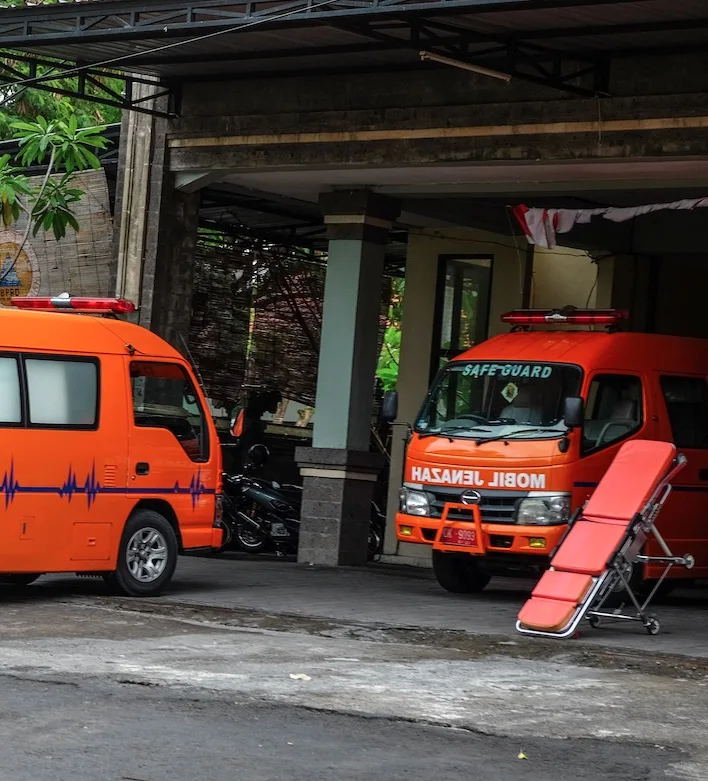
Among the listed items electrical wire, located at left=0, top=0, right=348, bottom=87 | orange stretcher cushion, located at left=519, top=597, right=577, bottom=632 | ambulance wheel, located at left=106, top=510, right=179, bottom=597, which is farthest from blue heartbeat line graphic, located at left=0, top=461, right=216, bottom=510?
electrical wire, located at left=0, top=0, right=348, bottom=87

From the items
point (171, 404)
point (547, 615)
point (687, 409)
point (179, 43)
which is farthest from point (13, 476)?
point (687, 409)

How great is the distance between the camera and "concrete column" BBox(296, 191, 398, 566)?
56.4 ft

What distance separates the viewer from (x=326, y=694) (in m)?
8.30

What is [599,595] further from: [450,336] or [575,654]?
[450,336]

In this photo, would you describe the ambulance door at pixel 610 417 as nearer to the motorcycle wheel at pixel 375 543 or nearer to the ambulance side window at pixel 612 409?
the ambulance side window at pixel 612 409

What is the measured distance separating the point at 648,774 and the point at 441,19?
8.37 metres

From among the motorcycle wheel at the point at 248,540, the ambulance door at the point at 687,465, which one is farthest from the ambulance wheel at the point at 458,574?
the motorcycle wheel at the point at 248,540

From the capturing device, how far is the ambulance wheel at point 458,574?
1461cm

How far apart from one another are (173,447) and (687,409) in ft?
16.0

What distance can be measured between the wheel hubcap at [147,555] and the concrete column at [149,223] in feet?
16.8

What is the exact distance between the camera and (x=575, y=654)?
34.4ft

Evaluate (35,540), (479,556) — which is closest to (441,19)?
(479,556)

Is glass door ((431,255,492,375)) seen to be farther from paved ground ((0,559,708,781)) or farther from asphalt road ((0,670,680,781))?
asphalt road ((0,670,680,781))

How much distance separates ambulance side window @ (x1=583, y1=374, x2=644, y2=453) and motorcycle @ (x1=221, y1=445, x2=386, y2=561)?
247 inches
